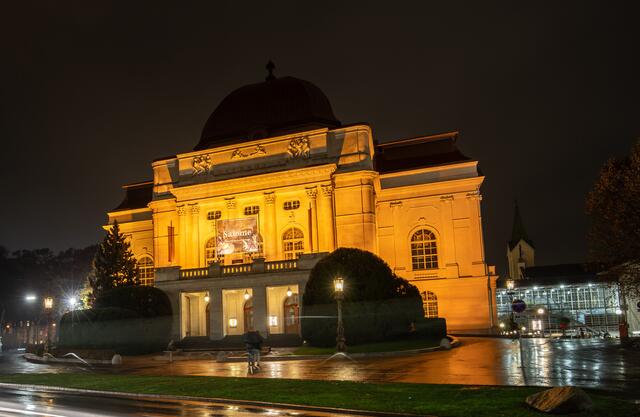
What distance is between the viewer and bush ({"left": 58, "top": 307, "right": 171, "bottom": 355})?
45.1m

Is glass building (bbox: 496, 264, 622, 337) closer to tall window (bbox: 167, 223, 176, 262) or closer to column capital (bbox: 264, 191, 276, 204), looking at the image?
column capital (bbox: 264, 191, 276, 204)

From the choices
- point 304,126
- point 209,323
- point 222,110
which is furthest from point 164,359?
point 222,110

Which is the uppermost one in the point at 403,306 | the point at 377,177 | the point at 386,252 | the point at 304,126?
the point at 304,126

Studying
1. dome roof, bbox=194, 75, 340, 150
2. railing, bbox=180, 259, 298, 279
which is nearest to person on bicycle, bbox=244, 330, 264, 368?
railing, bbox=180, 259, 298, 279

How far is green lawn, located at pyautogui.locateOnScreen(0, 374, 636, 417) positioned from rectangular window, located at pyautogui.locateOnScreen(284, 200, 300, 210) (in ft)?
107

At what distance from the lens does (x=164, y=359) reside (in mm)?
38188

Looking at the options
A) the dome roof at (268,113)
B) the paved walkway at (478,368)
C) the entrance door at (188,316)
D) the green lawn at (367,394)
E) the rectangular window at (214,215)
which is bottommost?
the paved walkway at (478,368)

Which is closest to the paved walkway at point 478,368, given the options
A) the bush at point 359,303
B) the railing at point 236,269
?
the bush at point 359,303

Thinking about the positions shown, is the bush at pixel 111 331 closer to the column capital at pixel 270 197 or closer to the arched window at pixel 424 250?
the column capital at pixel 270 197

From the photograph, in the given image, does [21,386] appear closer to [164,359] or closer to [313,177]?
[164,359]

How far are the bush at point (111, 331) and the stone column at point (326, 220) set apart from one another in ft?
49.1

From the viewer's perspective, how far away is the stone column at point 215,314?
48562mm

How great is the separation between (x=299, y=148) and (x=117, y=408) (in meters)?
40.5

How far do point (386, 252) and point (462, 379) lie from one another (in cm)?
3642
